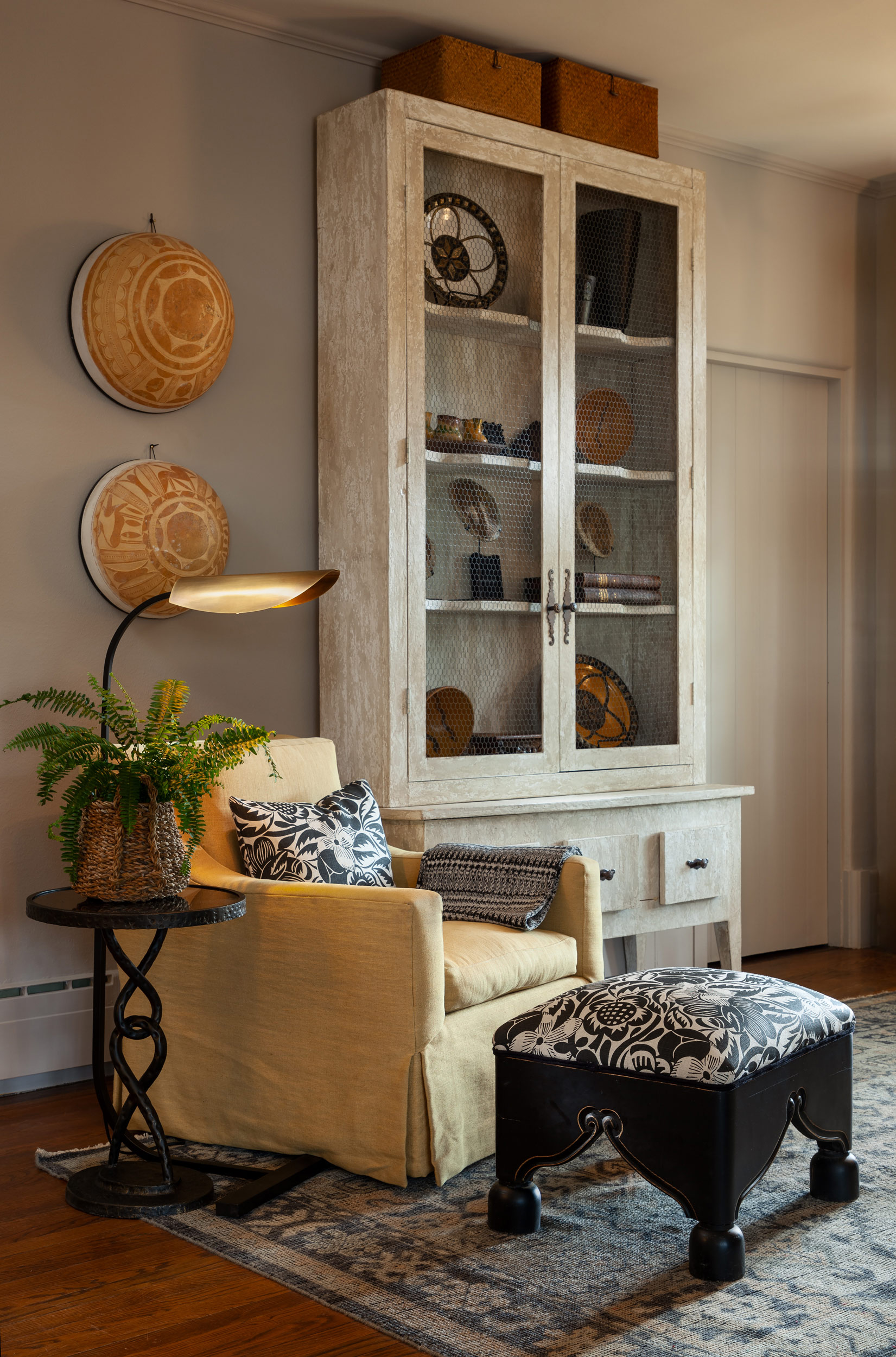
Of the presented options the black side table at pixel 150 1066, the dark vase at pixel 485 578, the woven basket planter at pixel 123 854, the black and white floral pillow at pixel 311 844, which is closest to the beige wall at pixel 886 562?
the dark vase at pixel 485 578

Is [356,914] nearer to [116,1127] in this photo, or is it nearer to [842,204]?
[116,1127]

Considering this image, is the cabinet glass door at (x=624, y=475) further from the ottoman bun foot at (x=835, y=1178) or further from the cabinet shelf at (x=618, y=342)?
the ottoman bun foot at (x=835, y=1178)

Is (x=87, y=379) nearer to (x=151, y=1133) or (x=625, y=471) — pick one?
(x=625, y=471)

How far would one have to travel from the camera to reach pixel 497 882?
2895 mm

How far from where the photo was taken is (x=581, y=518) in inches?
145

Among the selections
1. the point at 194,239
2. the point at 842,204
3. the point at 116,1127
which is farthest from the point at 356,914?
the point at 842,204

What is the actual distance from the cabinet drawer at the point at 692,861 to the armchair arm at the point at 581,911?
764 millimetres

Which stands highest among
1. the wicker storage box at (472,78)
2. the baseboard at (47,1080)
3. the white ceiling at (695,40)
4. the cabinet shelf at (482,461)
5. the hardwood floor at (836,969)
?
the white ceiling at (695,40)

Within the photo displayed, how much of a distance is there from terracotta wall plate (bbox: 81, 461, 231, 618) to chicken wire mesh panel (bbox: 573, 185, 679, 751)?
1052 mm

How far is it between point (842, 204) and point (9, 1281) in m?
4.50

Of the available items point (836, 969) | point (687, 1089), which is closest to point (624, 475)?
point (836, 969)

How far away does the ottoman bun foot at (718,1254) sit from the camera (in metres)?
2.06

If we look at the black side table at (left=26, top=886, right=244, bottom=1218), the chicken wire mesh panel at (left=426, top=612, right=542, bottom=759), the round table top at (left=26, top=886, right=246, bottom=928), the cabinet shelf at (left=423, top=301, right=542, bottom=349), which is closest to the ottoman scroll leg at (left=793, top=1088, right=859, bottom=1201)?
the black side table at (left=26, top=886, right=244, bottom=1218)

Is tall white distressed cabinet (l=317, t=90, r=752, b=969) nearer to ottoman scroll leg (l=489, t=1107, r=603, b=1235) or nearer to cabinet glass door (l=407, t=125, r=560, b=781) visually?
cabinet glass door (l=407, t=125, r=560, b=781)
